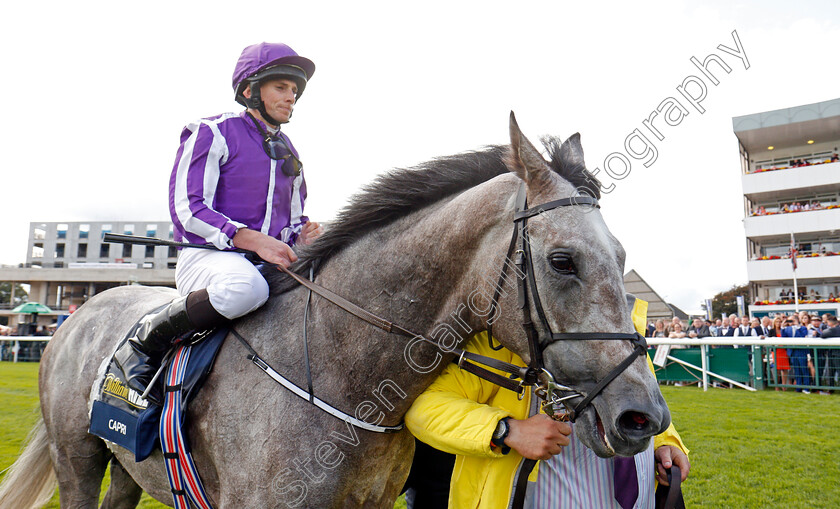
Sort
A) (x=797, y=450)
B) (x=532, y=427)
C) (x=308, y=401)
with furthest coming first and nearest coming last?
(x=797, y=450), (x=308, y=401), (x=532, y=427)

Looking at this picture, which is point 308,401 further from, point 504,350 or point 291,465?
point 504,350

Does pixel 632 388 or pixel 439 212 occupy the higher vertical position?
pixel 439 212

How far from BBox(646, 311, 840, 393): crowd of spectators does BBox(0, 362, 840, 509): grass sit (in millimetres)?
632

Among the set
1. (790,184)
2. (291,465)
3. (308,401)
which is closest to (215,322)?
(308,401)

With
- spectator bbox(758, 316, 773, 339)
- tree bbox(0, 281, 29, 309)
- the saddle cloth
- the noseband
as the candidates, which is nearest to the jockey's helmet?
the saddle cloth

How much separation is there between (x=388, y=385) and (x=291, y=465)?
421mm

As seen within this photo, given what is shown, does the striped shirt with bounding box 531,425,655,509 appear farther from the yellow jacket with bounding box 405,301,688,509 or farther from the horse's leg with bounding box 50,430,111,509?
the horse's leg with bounding box 50,430,111,509

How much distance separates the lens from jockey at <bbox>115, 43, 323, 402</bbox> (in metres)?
2.09

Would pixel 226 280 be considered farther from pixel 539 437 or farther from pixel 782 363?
pixel 782 363

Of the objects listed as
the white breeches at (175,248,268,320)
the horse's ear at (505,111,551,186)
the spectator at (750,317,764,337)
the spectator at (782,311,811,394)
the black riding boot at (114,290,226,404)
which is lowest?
the spectator at (782,311,811,394)

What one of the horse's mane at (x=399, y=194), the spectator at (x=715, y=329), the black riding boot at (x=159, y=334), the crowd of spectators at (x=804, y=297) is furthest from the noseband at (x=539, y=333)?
the crowd of spectators at (x=804, y=297)

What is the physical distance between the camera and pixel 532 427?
173 centimetres

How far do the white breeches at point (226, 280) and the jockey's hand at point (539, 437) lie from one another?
3.58 ft

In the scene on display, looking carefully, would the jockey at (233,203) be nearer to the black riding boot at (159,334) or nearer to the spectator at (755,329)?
the black riding boot at (159,334)
